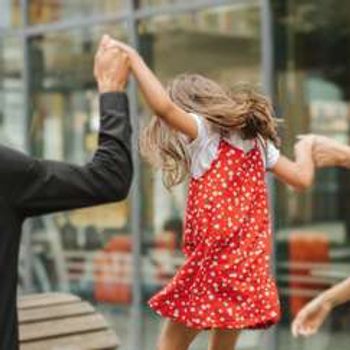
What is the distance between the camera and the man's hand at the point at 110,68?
2307 millimetres

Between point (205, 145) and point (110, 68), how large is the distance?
0.70m

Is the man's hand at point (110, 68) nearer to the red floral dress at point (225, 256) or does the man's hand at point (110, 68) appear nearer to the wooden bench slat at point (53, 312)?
the red floral dress at point (225, 256)

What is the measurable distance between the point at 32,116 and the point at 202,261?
643 centimetres

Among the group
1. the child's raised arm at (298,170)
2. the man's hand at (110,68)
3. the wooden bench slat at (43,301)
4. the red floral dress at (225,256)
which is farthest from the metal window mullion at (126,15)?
the man's hand at (110,68)

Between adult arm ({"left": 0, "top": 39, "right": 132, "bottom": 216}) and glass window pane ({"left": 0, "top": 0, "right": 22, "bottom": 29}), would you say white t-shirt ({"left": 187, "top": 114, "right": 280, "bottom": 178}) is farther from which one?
glass window pane ({"left": 0, "top": 0, "right": 22, "bottom": 29})

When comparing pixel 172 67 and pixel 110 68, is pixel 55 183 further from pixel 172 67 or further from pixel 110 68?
pixel 172 67

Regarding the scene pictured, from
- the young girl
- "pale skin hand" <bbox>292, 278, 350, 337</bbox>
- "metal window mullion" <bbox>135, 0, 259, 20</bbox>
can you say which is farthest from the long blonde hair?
"metal window mullion" <bbox>135, 0, 259, 20</bbox>

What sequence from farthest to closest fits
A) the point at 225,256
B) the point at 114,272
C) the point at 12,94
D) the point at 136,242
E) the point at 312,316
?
the point at 12,94, the point at 114,272, the point at 136,242, the point at 312,316, the point at 225,256

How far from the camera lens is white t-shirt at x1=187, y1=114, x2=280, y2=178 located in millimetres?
2977

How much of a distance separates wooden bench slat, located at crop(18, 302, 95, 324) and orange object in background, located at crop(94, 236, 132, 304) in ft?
13.9

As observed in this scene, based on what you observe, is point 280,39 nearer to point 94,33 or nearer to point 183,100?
point 94,33

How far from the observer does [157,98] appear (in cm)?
269

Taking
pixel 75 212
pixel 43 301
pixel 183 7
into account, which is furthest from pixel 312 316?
pixel 75 212

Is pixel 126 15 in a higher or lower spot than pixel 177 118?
higher
